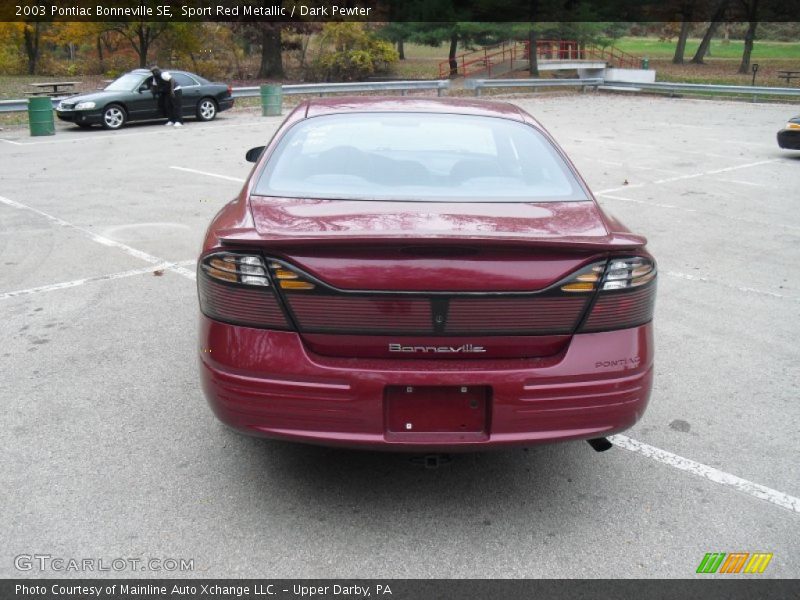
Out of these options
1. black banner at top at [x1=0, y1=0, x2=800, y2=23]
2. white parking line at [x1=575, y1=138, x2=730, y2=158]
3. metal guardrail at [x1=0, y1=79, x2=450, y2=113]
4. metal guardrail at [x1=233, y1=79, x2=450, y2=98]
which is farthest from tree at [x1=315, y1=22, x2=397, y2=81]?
white parking line at [x1=575, y1=138, x2=730, y2=158]

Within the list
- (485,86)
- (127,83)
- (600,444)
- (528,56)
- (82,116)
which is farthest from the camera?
(528,56)

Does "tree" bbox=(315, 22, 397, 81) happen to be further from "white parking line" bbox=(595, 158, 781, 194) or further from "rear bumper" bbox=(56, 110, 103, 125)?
"white parking line" bbox=(595, 158, 781, 194)

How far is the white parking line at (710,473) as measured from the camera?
139 inches

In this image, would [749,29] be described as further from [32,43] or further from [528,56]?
[32,43]

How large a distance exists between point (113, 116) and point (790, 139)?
14793 millimetres

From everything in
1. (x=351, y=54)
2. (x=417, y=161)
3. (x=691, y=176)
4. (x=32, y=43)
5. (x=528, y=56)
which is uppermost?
(x=32, y=43)

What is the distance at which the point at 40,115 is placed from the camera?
57.4 feet

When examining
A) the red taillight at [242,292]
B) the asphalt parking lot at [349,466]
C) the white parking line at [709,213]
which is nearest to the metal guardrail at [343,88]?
the white parking line at [709,213]

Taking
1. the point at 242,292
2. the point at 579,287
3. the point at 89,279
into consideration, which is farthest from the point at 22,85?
the point at 579,287

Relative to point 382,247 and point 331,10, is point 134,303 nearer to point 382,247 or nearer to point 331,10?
point 382,247

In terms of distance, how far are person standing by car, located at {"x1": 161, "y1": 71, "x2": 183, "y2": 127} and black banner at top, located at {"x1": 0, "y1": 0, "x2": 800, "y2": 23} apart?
18.2 metres

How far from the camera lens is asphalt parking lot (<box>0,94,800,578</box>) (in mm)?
3109

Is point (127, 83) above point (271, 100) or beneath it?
above

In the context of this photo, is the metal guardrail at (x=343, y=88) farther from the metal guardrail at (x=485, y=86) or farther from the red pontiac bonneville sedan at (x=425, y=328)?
the red pontiac bonneville sedan at (x=425, y=328)
